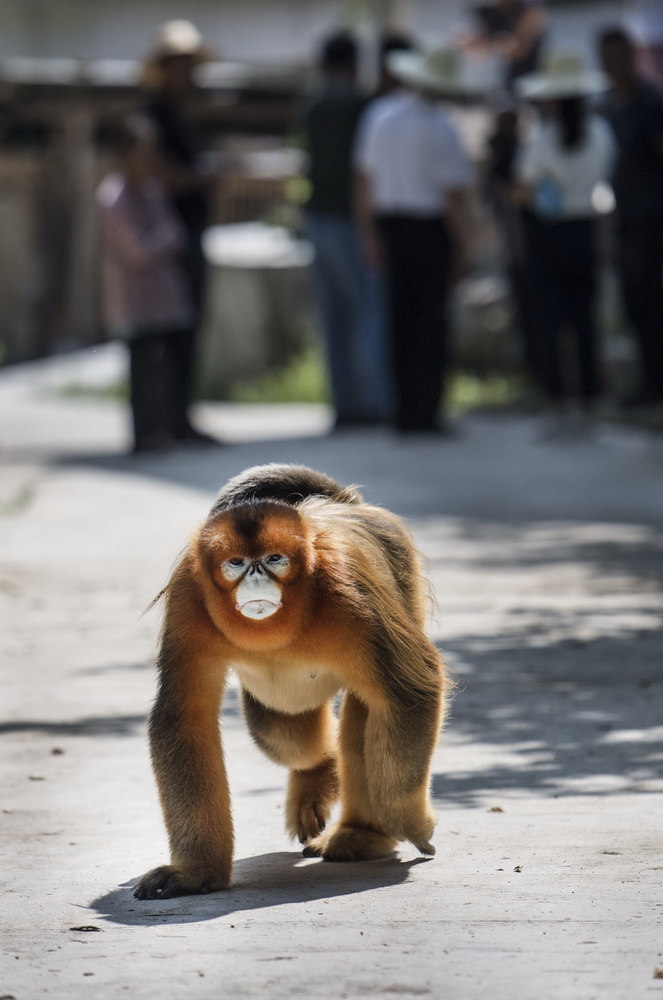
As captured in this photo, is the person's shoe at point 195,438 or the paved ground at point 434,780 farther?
the person's shoe at point 195,438

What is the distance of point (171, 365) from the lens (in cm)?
1191

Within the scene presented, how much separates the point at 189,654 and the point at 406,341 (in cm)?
795

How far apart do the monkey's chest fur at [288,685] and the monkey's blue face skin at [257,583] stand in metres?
0.26

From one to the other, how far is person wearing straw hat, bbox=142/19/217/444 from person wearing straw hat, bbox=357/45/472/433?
1.04 m

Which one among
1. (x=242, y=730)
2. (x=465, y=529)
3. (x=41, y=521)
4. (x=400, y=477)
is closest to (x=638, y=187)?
(x=400, y=477)

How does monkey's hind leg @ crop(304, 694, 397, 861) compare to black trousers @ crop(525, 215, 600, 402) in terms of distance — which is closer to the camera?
monkey's hind leg @ crop(304, 694, 397, 861)

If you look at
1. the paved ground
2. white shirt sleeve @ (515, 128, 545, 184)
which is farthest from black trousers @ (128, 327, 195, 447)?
white shirt sleeve @ (515, 128, 545, 184)

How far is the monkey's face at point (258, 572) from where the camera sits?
3721 millimetres

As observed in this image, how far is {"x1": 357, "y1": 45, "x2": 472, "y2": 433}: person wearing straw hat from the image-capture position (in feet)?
37.3

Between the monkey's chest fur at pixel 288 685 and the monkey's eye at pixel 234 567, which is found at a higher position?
the monkey's eye at pixel 234 567

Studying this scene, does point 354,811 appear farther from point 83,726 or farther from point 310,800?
point 83,726

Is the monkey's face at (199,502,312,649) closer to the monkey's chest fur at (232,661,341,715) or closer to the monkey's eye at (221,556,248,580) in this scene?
the monkey's eye at (221,556,248,580)

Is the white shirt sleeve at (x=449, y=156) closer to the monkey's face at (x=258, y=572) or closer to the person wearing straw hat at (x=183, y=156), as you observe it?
the person wearing straw hat at (x=183, y=156)

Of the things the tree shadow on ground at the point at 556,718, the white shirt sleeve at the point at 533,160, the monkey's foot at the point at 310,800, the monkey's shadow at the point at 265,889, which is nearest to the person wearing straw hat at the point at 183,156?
the white shirt sleeve at the point at 533,160
